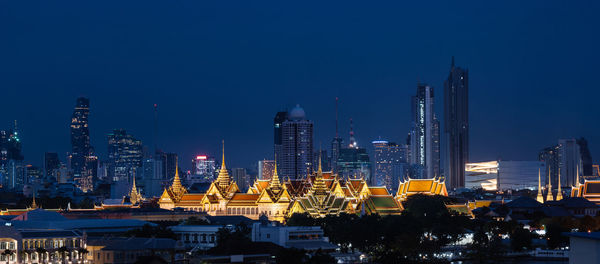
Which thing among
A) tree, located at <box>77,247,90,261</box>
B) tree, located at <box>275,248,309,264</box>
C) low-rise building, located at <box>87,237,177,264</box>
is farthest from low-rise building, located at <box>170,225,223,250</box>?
tree, located at <box>275,248,309,264</box>

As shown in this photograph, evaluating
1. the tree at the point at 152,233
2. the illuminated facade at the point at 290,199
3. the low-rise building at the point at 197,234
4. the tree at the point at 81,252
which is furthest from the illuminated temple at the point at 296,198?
the tree at the point at 81,252

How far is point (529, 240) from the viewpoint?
10531 cm

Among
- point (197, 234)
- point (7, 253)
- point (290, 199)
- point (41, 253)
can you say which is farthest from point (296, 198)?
point (7, 253)

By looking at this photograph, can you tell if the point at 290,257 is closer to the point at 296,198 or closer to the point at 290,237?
the point at 290,237

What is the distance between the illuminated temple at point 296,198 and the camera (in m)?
118

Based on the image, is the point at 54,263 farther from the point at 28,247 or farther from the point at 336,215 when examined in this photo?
the point at 336,215

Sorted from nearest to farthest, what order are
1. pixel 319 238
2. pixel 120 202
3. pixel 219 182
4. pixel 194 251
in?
1. pixel 194 251
2. pixel 319 238
3. pixel 219 182
4. pixel 120 202

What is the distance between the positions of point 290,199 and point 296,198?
5360 millimetres

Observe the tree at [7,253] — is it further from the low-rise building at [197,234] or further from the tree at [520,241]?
the tree at [520,241]

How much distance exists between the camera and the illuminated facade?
118 m

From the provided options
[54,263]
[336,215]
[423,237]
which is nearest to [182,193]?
[336,215]

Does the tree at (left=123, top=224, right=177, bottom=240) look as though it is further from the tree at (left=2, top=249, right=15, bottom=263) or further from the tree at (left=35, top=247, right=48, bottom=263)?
the tree at (left=2, top=249, right=15, bottom=263)

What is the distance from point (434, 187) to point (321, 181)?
2254 cm

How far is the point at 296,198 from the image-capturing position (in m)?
118
